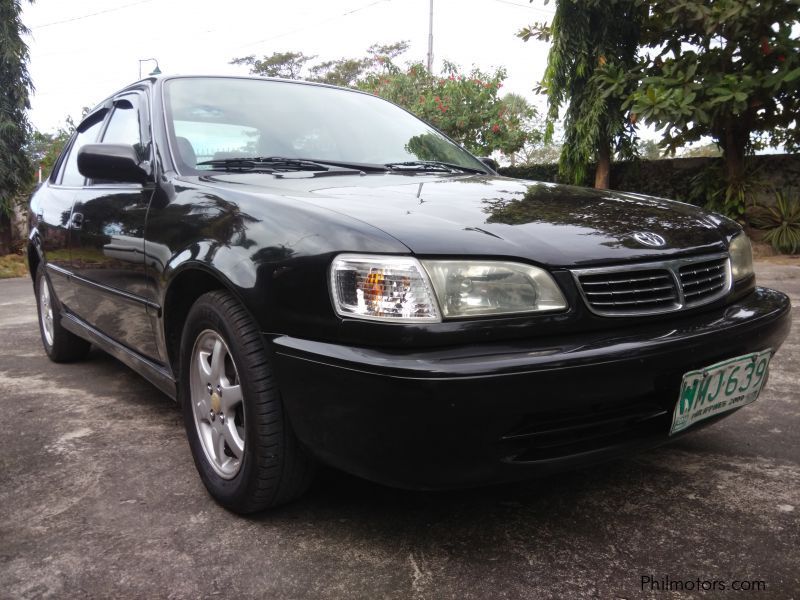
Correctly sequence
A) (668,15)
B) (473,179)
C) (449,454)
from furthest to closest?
(668,15)
(473,179)
(449,454)

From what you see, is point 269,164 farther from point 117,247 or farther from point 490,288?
point 490,288

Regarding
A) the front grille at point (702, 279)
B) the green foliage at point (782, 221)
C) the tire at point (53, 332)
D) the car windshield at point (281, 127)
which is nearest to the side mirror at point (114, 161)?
the car windshield at point (281, 127)

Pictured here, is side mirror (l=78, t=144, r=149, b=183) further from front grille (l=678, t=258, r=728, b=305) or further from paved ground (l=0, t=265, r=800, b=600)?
front grille (l=678, t=258, r=728, b=305)

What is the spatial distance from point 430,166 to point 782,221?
7.81 m

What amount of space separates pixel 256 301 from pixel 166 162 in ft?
3.18

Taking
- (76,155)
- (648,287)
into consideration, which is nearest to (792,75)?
(648,287)

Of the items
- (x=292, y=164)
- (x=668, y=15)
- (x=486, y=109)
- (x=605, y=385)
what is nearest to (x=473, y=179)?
(x=292, y=164)

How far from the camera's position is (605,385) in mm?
1663

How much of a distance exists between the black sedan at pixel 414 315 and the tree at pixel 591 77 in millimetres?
7425

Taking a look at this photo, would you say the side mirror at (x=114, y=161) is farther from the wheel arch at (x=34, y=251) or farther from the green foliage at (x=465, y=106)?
the green foliage at (x=465, y=106)

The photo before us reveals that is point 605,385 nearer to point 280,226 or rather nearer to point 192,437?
point 280,226

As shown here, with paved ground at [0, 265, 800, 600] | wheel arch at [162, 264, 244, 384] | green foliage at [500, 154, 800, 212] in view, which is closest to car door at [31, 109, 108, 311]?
paved ground at [0, 265, 800, 600]

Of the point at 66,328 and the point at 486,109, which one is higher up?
the point at 486,109

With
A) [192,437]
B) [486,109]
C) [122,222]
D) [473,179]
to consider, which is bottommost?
[192,437]
